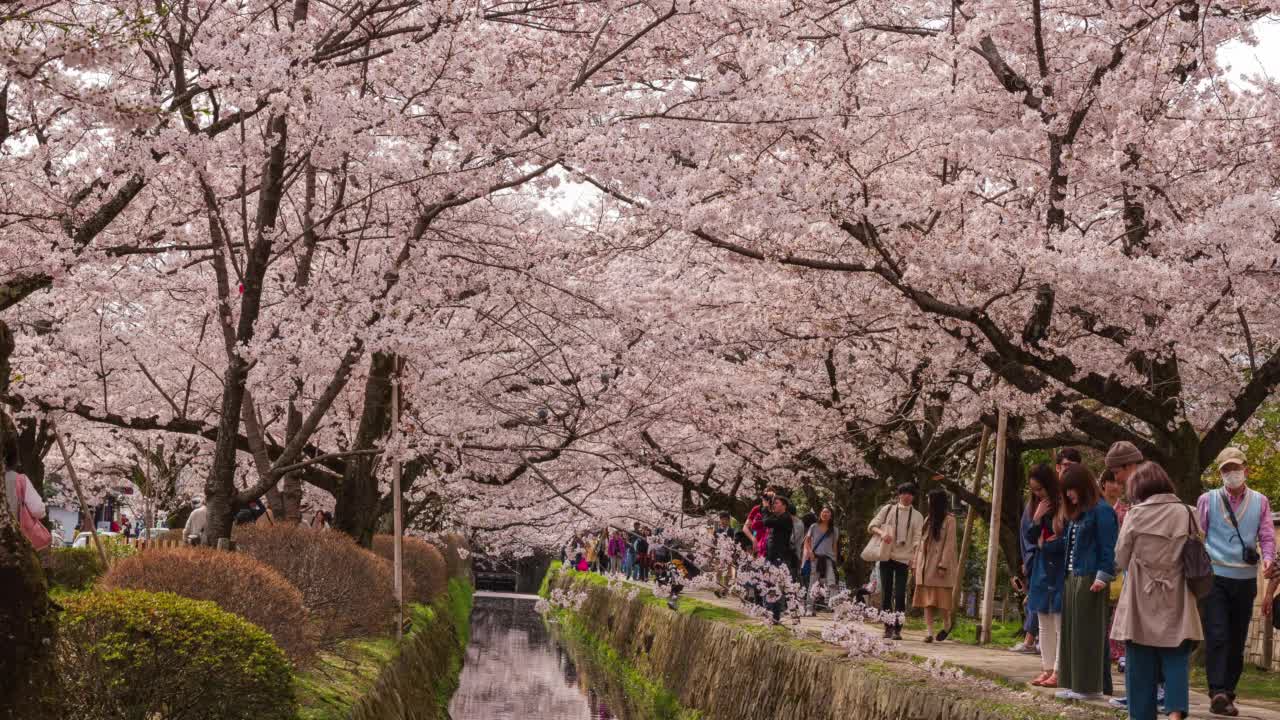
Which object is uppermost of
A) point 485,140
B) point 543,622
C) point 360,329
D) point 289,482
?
point 485,140

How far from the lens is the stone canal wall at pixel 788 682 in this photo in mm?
8125

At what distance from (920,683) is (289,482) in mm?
9297

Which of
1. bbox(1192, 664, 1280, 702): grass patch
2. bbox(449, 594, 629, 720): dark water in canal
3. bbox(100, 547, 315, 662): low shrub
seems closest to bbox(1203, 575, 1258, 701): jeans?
bbox(1192, 664, 1280, 702): grass patch

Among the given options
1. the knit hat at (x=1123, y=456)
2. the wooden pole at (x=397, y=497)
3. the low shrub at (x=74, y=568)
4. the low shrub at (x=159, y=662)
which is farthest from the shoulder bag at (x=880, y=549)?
the low shrub at (x=74, y=568)

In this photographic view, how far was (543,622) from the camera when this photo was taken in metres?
42.6

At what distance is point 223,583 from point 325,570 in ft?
12.7

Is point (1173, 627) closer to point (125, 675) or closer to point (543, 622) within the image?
point (125, 675)

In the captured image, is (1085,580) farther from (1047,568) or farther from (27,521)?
(27,521)

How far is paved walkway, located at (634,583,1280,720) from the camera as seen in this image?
27.4ft

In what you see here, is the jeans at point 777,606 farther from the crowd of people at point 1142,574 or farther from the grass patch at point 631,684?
the crowd of people at point 1142,574

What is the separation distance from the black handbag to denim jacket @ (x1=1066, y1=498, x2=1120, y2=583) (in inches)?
39.0

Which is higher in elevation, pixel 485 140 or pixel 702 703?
pixel 485 140

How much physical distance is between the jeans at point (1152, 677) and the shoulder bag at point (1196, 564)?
12.8 inches

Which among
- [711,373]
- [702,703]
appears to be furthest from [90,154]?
[711,373]
